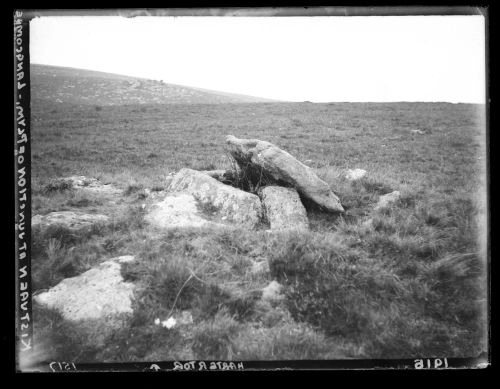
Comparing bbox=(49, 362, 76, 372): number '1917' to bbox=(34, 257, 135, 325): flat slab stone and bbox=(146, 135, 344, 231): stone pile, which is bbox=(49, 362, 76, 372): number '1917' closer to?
bbox=(34, 257, 135, 325): flat slab stone

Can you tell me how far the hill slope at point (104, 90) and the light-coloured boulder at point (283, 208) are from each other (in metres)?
4.37

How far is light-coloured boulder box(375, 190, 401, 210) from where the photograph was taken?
252 inches

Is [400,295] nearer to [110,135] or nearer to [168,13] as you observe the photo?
[168,13]

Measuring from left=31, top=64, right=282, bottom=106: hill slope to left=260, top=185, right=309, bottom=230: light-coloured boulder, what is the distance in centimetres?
437

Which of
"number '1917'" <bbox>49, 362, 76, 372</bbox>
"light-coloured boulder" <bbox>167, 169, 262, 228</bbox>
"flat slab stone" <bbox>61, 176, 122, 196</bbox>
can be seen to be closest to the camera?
"number '1917'" <bbox>49, 362, 76, 372</bbox>

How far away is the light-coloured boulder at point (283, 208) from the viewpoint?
556 cm

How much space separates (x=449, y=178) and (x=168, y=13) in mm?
7566

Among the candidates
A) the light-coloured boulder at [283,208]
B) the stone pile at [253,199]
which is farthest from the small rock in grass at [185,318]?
the light-coloured boulder at [283,208]

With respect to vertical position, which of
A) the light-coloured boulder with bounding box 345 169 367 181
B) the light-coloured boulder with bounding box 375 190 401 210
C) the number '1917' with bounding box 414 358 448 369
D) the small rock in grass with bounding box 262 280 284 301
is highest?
the light-coloured boulder with bounding box 345 169 367 181

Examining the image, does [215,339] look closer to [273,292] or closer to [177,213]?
[273,292]

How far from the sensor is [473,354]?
391cm

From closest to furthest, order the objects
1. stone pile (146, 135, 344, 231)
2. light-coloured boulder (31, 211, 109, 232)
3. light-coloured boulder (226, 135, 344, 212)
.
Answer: light-coloured boulder (31, 211, 109, 232) < stone pile (146, 135, 344, 231) < light-coloured boulder (226, 135, 344, 212)

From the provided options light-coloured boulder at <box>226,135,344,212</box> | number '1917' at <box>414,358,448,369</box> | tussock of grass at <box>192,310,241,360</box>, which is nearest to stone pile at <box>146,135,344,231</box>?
light-coloured boulder at <box>226,135,344,212</box>

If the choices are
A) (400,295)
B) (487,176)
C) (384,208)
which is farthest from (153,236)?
(487,176)
